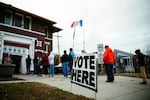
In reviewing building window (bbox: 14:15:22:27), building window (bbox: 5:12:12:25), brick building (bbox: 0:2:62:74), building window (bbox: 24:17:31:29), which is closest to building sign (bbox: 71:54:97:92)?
brick building (bbox: 0:2:62:74)

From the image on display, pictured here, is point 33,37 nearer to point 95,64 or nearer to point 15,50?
point 15,50

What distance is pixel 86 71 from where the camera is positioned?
421 centimetres

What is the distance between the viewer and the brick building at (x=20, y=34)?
16438mm

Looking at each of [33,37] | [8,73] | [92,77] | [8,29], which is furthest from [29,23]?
[92,77]

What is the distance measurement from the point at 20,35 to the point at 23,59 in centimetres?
305

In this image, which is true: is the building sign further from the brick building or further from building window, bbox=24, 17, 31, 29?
building window, bbox=24, 17, 31, 29

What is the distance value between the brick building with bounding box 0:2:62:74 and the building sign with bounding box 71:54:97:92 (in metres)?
13.2

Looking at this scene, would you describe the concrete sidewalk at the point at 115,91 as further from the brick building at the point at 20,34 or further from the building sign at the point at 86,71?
the brick building at the point at 20,34

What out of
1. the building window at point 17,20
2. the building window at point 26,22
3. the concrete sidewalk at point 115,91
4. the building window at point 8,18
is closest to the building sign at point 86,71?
the concrete sidewalk at point 115,91

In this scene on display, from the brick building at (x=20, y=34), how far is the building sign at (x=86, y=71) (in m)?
13.2

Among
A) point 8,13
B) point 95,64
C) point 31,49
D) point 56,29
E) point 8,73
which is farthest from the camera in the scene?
point 56,29

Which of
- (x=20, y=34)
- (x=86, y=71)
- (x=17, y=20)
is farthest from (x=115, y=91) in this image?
(x=17, y=20)

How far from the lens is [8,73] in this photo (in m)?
9.66

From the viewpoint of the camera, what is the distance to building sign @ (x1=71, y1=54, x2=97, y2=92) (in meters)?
3.83
